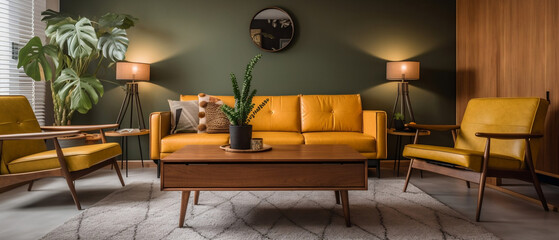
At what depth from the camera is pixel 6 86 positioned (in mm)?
3230

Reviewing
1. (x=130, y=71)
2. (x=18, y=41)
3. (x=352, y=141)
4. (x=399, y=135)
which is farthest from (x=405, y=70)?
(x=18, y=41)

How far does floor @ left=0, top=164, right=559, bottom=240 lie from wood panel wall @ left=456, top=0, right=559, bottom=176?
2.55 feet

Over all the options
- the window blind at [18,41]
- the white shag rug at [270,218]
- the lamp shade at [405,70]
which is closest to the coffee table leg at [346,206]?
the white shag rug at [270,218]

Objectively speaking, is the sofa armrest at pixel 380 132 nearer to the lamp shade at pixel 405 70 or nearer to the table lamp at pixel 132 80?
the lamp shade at pixel 405 70

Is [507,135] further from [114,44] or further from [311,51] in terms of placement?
[114,44]

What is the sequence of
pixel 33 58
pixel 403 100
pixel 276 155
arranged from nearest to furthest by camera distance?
pixel 276 155 < pixel 33 58 < pixel 403 100

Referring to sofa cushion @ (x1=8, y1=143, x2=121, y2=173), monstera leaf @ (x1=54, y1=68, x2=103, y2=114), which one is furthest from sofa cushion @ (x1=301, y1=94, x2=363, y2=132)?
monstera leaf @ (x1=54, y1=68, x2=103, y2=114)

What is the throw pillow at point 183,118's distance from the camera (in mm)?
3645

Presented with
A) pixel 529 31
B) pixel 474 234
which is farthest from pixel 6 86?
pixel 529 31

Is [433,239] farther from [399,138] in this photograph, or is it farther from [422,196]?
[399,138]

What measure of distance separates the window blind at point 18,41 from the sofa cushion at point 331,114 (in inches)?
119

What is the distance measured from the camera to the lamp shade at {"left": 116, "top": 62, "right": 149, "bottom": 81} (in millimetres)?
3717

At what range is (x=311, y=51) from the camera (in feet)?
14.0

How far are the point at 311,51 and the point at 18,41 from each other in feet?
10.6
